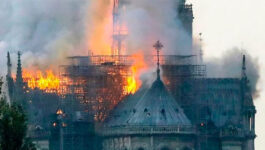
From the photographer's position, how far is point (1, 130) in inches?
4946

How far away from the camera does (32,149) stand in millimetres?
125562

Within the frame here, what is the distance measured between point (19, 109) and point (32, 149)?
94.1 inches

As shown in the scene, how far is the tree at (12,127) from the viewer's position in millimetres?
125250

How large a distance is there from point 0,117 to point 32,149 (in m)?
2.50

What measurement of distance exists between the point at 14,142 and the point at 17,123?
1.08m

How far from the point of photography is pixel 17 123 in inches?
4938

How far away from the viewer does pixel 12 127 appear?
125562 mm

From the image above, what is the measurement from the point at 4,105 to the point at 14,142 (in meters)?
2.13

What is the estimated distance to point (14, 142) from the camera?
125625mm

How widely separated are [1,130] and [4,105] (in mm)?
1418

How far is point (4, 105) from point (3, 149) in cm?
243

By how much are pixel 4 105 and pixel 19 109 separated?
3.65 ft

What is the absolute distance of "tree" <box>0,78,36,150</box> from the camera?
125250mm
